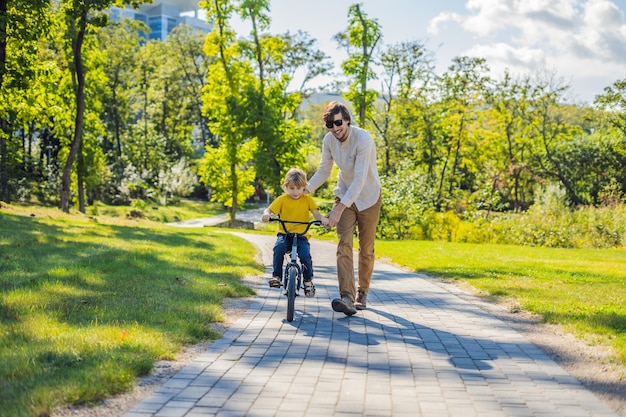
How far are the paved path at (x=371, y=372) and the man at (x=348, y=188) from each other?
0.58 metres

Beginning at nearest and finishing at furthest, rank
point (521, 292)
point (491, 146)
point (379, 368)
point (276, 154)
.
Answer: point (379, 368), point (521, 292), point (276, 154), point (491, 146)

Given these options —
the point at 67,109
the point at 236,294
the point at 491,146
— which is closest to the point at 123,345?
the point at 236,294

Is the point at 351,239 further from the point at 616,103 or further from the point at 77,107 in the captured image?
the point at 616,103

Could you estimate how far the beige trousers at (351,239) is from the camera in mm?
7629

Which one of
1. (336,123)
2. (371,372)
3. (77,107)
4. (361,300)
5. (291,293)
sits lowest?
(371,372)

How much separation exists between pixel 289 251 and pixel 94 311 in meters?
2.16

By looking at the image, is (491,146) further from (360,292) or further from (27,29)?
(360,292)

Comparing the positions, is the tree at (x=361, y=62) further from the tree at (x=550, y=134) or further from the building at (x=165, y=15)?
the building at (x=165, y=15)

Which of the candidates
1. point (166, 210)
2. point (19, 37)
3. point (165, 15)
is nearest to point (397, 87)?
point (166, 210)

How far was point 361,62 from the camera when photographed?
32000 millimetres

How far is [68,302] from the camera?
24.1 ft

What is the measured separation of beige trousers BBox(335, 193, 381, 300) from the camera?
7629 mm

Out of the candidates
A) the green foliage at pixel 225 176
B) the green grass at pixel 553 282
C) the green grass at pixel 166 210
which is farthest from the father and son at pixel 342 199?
the green grass at pixel 166 210

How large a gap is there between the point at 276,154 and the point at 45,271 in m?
27.2
